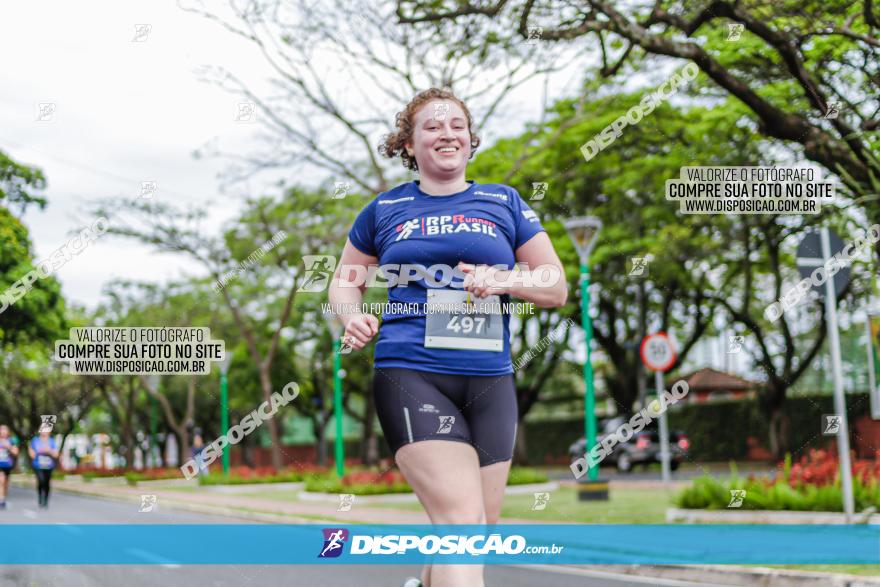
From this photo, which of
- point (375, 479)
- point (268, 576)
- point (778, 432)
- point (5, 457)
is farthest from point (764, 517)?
point (778, 432)

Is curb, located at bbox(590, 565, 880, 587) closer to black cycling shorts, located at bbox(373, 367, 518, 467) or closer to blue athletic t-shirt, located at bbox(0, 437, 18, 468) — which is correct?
black cycling shorts, located at bbox(373, 367, 518, 467)

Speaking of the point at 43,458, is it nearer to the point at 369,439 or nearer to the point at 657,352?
the point at 657,352

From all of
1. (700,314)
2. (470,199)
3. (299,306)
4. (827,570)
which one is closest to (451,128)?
(470,199)

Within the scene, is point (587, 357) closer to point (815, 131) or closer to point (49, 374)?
point (815, 131)

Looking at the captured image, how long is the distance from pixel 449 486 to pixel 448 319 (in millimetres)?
487

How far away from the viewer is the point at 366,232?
3.18m

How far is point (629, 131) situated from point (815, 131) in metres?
12.4

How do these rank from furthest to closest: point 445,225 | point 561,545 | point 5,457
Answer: point 5,457
point 561,545
point 445,225

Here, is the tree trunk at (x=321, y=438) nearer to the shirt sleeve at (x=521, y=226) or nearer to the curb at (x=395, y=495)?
the curb at (x=395, y=495)

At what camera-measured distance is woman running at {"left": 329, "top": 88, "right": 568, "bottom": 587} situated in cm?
276

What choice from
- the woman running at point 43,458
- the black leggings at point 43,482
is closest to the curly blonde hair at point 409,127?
the woman running at point 43,458

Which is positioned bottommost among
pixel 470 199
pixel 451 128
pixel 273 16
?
pixel 470 199

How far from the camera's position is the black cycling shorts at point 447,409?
2760mm

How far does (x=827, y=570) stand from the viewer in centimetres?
623
